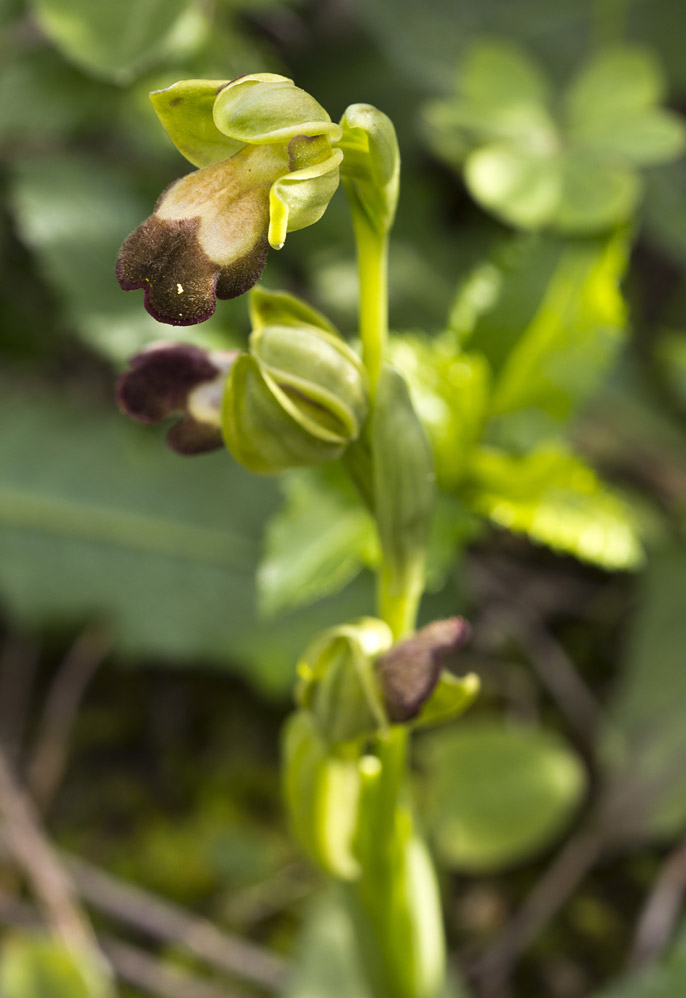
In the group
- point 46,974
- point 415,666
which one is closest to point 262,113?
point 415,666

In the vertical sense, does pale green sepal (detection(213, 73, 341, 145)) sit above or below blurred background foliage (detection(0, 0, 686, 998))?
above

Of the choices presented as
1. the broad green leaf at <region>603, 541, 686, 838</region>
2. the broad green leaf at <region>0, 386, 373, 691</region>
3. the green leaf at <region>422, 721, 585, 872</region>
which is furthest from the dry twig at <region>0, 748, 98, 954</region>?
the broad green leaf at <region>603, 541, 686, 838</region>

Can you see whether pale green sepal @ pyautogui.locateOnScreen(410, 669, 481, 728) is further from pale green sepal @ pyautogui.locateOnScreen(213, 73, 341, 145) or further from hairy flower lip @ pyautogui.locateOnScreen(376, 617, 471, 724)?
pale green sepal @ pyautogui.locateOnScreen(213, 73, 341, 145)

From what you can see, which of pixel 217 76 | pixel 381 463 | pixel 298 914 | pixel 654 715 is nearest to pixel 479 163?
pixel 217 76

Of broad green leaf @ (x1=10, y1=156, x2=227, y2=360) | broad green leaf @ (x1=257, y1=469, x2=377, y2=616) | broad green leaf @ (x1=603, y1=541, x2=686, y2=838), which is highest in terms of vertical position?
broad green leaf @ (x1=257, y1=469, x2=377, y2=616)

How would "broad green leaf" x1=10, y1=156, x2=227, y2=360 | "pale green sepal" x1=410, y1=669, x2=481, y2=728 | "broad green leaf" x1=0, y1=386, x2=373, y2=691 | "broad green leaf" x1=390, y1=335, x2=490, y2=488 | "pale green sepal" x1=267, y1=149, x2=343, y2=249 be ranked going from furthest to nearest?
1. "broad green leaf" x1=0, y1=386, x2=373, y2=691
2. "broad green leaf" x1=10, y1=156, x2=227, y2=360
3. "broad green leaf" x1=390, y1=335, x2=490, y2=488
4. "pale green sepal" x1=410, y1=669, x2=481, y2=728
5. "pale green sepal" x1=267, y1=149, x2=343, y2=249

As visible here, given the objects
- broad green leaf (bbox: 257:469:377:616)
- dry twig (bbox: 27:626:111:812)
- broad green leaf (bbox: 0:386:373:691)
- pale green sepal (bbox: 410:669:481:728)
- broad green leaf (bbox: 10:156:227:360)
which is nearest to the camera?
pale green sepal (bbox: 410:669:481:728)

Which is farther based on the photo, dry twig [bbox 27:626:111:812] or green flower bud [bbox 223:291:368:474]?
dry twig [bbox 27:626:111:812]
